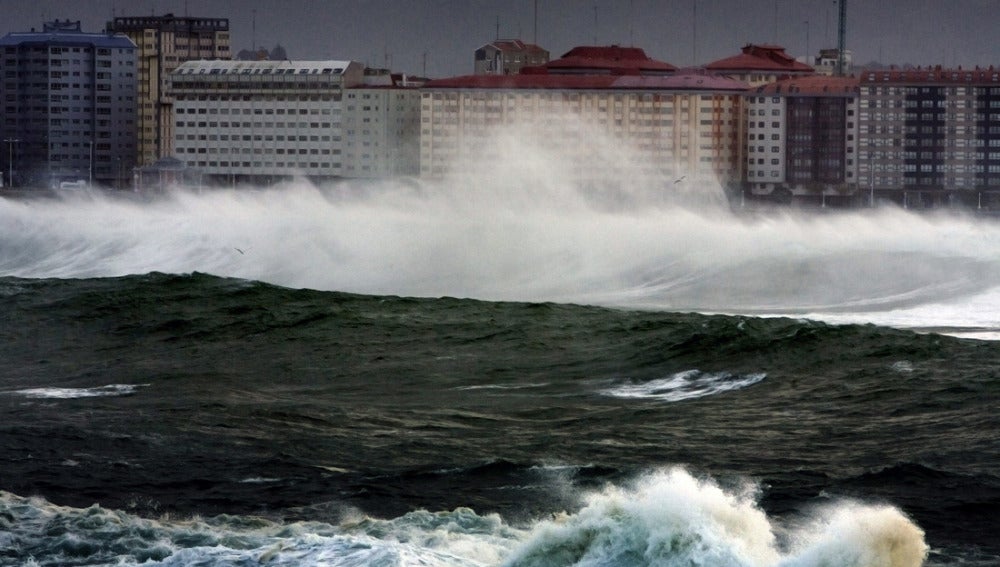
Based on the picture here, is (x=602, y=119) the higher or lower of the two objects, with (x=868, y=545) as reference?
higher

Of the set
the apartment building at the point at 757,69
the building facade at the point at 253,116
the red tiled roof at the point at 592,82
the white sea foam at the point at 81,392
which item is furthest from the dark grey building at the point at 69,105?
the white sea foam at the point at 81,392

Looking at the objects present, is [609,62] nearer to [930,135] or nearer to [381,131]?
[381,131]

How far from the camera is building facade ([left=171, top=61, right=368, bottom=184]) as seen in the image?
15350 cm

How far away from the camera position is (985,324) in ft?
138

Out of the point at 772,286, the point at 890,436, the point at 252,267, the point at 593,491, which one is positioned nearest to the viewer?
the point at 593,491

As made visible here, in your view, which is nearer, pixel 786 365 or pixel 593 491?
pixel 593 491

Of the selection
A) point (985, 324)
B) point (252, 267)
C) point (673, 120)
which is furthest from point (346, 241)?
point (673, 120)

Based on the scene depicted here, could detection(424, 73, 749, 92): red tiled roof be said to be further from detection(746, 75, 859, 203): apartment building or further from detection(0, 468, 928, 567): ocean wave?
detection(0, 468, 928, 567): ocean wave

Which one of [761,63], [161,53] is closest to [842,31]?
[761,63]

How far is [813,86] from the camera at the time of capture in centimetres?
13900

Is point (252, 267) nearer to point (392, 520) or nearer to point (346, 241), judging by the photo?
point (346, 241)

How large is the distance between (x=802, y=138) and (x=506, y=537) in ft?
407

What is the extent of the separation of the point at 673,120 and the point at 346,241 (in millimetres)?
70800

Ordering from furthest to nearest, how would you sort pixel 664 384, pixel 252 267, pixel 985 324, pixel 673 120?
pixel 673 120 → pixel 252 267 → pixel 985 324 → pixel 664 384
